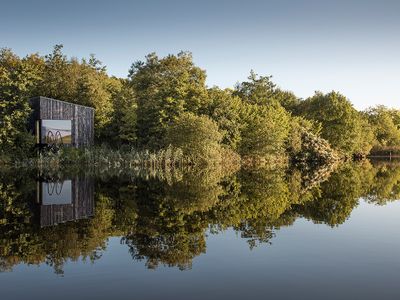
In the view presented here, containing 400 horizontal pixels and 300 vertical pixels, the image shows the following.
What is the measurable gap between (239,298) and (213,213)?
820 cm

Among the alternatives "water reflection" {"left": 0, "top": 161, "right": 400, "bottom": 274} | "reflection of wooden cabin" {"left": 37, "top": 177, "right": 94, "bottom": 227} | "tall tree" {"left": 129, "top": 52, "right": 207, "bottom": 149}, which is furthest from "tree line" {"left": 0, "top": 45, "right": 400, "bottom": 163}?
"reflection of wooden cabin" {"left": 37, "top": 177, "right": 94, "bottom": 227}

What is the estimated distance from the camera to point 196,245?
10727 mm

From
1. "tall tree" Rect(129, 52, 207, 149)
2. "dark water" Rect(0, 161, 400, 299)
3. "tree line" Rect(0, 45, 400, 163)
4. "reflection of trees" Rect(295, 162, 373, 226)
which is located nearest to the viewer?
"dark water" Rect(0, 161, 400, 299)

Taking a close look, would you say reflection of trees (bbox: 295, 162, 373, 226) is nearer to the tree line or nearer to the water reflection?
the water reflection

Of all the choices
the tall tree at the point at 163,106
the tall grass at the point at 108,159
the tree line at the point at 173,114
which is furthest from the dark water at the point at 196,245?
the tall tree at the point at 163,106

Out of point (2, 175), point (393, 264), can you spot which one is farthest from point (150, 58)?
point (393, 264)

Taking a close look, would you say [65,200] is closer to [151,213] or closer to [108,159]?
[151,213]

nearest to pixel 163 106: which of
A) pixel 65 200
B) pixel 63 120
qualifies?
pixel 63 120

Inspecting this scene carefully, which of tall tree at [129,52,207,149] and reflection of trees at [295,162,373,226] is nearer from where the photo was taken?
reflection of trees at [295,162,373,226]

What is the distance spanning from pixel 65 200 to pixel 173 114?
26.2m

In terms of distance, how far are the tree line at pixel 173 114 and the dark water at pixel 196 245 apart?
1993cm

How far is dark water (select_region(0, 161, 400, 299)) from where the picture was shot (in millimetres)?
7684

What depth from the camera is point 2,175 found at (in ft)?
92.4

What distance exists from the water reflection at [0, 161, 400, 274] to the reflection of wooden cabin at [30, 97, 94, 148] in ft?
45.2
